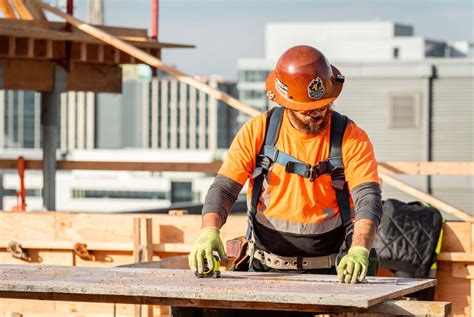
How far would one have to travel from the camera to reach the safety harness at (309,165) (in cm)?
Result: 834

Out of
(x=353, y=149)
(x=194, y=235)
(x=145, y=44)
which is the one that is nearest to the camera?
(x=353, y=149)

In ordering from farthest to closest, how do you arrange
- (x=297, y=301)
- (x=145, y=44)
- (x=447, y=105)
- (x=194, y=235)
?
(x=447, y=105), (x=145, y=44), (x=194, y=235), (x=297, y=301)

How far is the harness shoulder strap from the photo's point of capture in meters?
8.34

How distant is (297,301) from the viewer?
6.85m

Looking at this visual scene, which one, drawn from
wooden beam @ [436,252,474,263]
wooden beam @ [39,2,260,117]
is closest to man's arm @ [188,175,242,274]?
wooden beam @ [436,252,474,263]

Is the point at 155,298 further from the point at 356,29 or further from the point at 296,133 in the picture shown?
the point at 356,29

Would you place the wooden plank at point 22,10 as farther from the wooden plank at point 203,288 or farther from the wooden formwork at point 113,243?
the wooden plank at point 203,288

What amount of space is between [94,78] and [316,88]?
12341 mm

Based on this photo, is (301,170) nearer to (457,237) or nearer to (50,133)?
(457,237)

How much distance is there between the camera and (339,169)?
8.34 m

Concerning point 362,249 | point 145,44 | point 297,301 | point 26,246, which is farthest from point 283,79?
point 145,44

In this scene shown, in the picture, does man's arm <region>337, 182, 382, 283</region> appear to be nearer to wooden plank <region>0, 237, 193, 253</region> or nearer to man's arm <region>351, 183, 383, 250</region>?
man's arm <region>351, 183, 383, 250</region>

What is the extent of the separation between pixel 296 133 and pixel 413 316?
1764mm

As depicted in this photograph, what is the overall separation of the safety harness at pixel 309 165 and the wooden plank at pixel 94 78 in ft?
37.3
